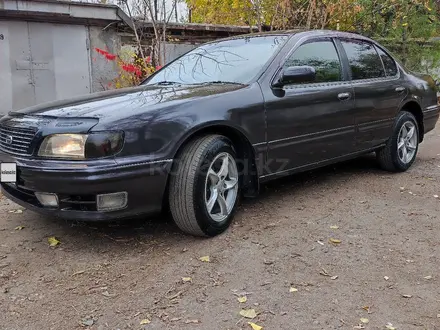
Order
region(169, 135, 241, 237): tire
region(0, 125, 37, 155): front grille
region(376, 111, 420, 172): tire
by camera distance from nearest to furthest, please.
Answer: region(0, 125, 37, 155): front grille → region(169, 135, 241, 237): tire → region(376, 111, 420, 172): tire

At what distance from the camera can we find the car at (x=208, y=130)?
2.98 meters

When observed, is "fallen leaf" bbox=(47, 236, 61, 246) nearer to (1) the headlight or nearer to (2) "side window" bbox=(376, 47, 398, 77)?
(1) the headlight

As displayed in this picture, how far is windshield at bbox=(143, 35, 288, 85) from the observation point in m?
4.03

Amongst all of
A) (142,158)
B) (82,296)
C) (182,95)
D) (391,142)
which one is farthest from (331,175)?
(82,296)

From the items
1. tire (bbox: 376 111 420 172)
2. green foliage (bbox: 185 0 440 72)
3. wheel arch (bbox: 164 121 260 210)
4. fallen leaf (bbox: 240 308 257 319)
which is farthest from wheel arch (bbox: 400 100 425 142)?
green foliage (bbox: 185 0 440 72)

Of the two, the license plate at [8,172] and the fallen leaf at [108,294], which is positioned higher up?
the license plate at [8,172]

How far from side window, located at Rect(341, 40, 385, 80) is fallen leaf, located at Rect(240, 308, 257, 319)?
3059 mm

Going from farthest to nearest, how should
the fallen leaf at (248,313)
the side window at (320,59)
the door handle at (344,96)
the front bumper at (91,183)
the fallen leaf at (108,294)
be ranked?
the door handle at (344,96), the side window at (320,59), the front bumper at (91,183), the fallen leaf at (108,294), the fallen leaf at (248,313)

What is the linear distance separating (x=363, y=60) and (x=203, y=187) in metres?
2.77

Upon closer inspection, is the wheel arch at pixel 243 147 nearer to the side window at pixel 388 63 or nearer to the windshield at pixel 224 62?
the windshield at pixel 224 62

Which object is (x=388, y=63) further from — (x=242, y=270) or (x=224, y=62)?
(x=242, y=270)

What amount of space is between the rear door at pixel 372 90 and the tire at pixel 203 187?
184 cm

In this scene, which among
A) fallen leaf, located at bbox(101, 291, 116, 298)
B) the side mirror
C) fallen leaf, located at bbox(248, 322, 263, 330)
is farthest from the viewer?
the side mirror

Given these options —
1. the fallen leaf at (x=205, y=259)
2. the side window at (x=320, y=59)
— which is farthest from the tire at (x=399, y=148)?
the fallen leaf at (x=205, y=259)
